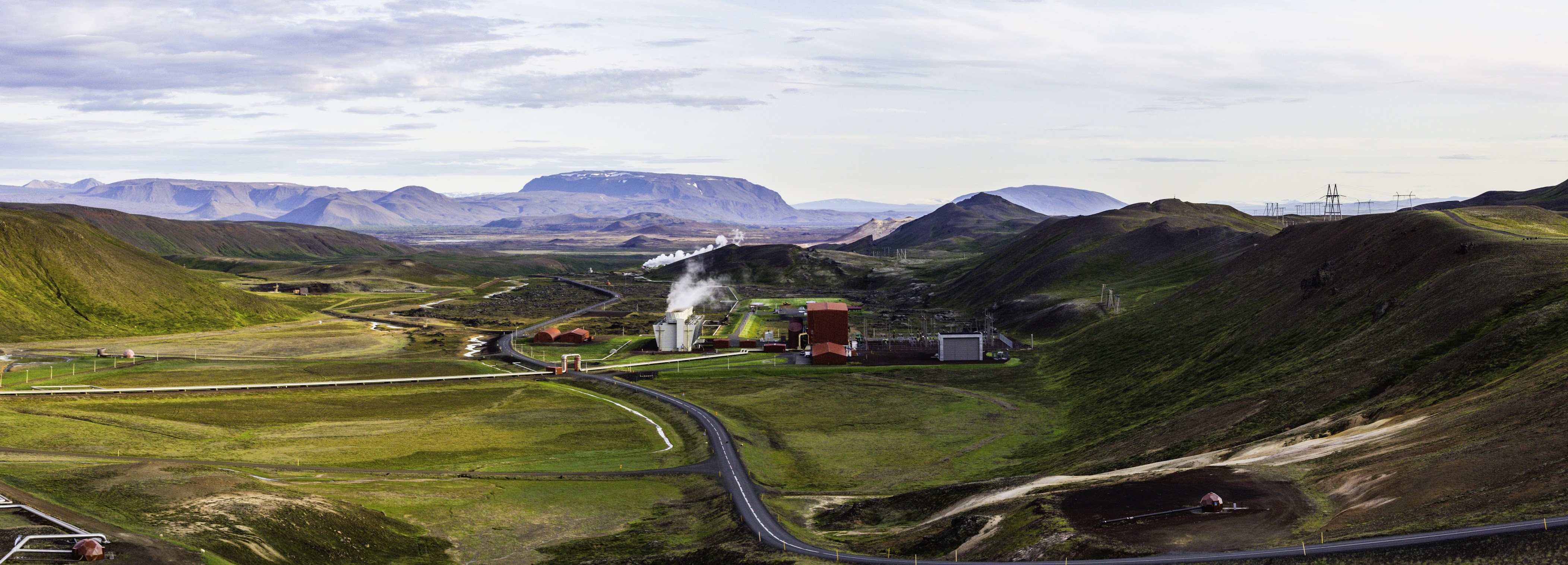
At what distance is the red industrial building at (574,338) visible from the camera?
166 meters

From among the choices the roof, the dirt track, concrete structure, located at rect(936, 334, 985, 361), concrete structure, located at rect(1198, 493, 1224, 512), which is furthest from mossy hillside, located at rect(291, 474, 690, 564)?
concrete structure, located at rect(936, 334, 985, 361)

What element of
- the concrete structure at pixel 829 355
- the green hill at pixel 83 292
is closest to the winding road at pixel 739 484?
the concrete structure at pixel 829 355

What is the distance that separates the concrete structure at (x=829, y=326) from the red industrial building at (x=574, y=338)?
42.0m

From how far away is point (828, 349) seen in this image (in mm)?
138125

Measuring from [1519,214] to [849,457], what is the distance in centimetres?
9523

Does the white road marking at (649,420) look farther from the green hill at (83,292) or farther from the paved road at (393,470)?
the green hill at (83,292)

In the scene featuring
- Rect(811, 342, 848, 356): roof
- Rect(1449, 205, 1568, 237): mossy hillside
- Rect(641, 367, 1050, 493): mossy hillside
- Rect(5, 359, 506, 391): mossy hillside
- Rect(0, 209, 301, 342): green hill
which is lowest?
Rect(641, 367, 1050, 493): mossy hillside

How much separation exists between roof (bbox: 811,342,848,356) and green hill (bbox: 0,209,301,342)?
4688 inches

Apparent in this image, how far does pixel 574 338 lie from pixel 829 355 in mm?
50208

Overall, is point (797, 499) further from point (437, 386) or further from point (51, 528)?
point (437, 386)

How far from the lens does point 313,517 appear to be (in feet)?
179

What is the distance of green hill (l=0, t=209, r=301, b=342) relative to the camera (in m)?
166

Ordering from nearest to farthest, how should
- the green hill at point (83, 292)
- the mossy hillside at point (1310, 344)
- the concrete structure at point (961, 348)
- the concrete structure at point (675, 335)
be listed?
the mossy hillside at point (1310, 344)
the concrete structure at point (961, 348)
the concrete structure at point (675, 335)
the green hill at point (83, 292)

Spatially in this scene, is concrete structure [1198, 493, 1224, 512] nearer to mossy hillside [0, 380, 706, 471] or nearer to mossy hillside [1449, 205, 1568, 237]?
mossy hillside [0, 380, 706, 471]
